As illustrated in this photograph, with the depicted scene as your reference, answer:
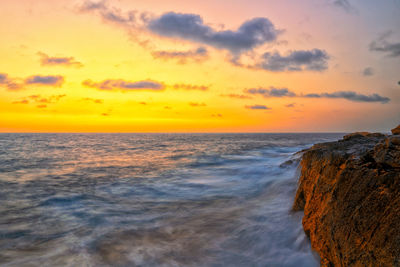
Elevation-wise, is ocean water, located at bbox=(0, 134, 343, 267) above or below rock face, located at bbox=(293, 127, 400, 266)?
below

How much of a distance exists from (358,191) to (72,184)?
13.0m

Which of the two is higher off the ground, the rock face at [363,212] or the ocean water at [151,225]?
the rock face at [363,212]

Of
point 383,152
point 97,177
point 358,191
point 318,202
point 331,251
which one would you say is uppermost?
point 383,152

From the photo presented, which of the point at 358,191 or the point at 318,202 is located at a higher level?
Result: the point at 358,191

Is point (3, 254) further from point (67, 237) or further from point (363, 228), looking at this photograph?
point (363, 228)

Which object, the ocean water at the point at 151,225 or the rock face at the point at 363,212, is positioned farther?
the ocean water at the point at 151,225

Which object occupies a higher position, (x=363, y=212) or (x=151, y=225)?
(x=363, y=212)

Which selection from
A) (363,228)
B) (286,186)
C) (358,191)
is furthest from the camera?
(286,186)

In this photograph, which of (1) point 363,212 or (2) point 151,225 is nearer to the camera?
(1) point 363,212

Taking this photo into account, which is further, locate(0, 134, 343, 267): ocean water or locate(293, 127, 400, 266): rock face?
locate(0, 134, 343, 267): ocean water

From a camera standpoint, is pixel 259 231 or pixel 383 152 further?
pixel 259 231

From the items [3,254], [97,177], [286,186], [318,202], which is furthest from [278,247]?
[97,177]

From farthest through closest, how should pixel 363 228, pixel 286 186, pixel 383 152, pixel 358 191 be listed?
pixel 286 186
pixel 383 152
pixel 358 191
pixel 363 228

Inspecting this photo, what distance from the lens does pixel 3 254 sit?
5266mm
